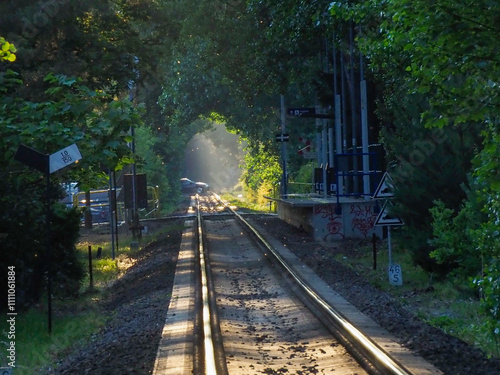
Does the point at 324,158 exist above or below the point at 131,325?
above

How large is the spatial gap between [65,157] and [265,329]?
389 centimetres

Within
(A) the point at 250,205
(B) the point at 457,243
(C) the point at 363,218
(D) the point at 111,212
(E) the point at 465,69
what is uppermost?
(E) the point at 465,69

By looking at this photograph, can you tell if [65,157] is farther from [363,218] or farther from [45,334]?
[363,218]

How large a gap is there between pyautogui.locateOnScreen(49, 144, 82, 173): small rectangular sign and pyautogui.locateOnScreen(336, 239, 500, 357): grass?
564cm

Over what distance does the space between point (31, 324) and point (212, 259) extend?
7.89 meters

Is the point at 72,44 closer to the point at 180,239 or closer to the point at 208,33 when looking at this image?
the point at 180,239

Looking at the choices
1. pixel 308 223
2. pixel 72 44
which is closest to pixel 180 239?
pixel 308 223

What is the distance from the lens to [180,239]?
93.6 feet

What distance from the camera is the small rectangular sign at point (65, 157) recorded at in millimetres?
12430

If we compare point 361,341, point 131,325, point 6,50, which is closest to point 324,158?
point 131,325

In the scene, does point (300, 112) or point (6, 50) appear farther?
point (300, 112)

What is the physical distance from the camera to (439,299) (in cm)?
1434

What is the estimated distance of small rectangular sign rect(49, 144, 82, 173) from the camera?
40.8 ft

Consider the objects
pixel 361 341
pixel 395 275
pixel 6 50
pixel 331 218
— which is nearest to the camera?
pixel 361 341
